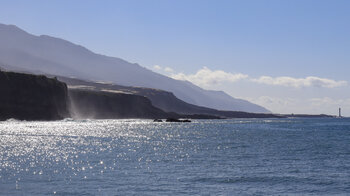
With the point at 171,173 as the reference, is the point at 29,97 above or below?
above

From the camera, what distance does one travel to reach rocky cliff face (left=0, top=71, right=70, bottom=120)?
159 metres

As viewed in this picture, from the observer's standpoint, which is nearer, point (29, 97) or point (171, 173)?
point (171, 173)

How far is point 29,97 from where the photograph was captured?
16475cm

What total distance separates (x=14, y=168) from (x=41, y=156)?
10893 millimetres

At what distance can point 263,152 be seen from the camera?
62.1m

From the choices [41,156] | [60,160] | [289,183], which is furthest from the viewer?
[41,156]

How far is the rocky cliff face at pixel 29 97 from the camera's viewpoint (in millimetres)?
159250

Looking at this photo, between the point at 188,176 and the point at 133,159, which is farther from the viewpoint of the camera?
the point at 133,159

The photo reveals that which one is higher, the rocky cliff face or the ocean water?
the rocky cliff face

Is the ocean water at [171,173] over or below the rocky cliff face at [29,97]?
below

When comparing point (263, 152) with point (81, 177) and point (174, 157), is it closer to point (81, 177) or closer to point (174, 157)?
point (174, 157)

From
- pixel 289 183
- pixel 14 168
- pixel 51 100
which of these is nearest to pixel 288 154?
pixel 289 183

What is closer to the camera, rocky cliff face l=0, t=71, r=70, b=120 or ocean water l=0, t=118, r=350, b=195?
ocean water l=0, t=118, r=350, b=195

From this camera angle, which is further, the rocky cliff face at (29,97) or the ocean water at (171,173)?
the rocky cliff face at (29,97)
